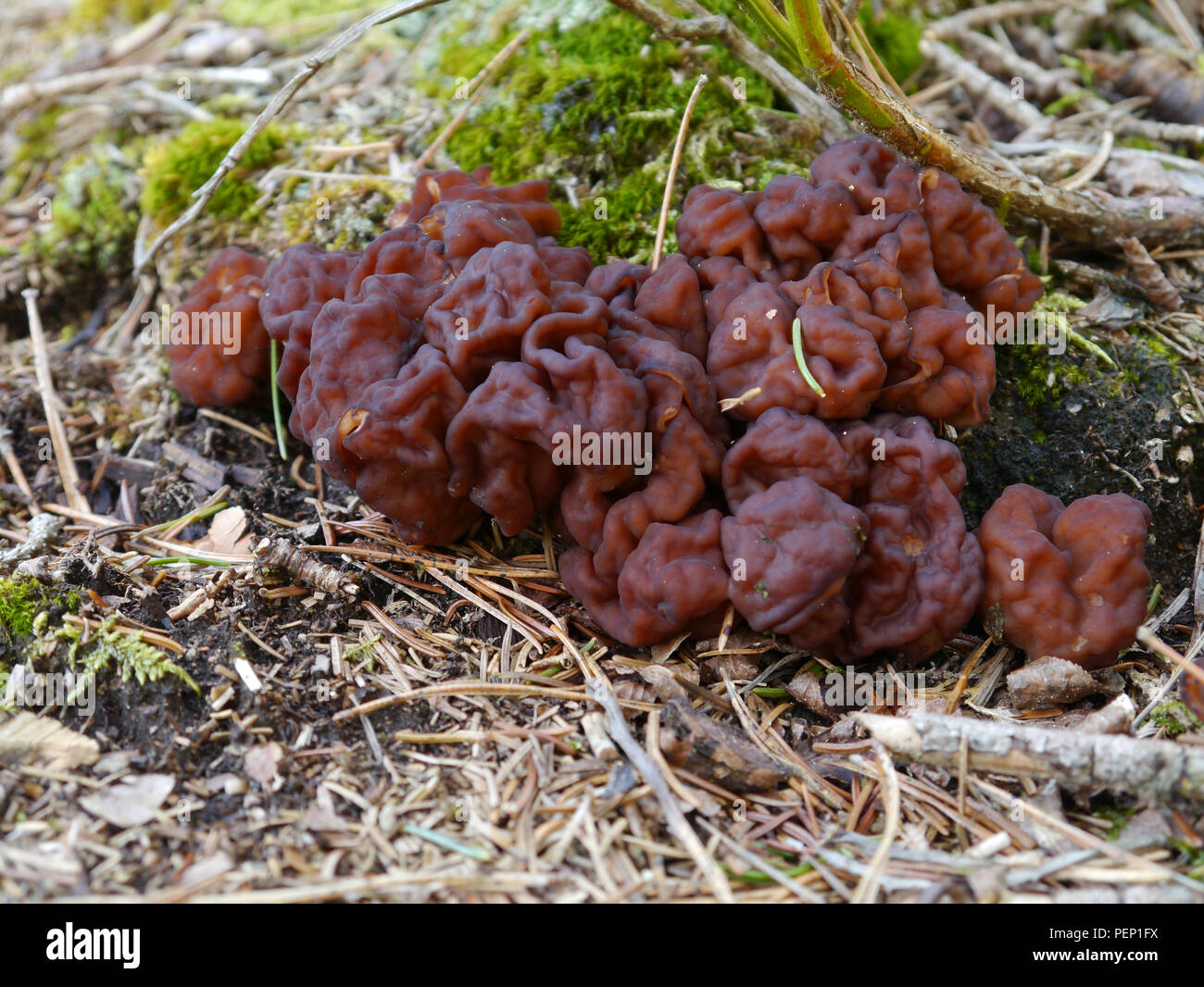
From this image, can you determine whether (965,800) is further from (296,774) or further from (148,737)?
(148,737)

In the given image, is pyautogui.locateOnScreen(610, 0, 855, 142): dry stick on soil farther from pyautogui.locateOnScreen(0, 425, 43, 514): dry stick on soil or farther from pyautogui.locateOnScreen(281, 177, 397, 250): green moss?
pyautogui.locateOnScreen(0, 425, 43, 514): dry stick on soil

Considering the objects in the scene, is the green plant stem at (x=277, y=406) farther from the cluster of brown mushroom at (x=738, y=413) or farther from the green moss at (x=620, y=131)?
the green moss at (x=620, y=131)

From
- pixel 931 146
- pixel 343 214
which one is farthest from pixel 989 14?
pixel 343 214

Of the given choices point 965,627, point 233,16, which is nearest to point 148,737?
point 965,627

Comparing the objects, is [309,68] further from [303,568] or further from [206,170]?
[303,568]
